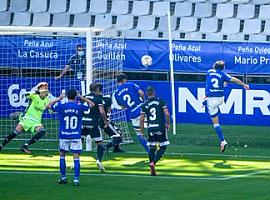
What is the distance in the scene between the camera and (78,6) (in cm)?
3834

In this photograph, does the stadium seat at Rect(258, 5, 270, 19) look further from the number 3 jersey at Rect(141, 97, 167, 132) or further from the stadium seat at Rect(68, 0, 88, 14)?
the number 3 jersey at Rect(141, 97, 167, 132)

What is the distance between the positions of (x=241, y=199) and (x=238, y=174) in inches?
148

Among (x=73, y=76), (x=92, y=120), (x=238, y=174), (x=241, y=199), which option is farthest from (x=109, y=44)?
(x=241, y=199)

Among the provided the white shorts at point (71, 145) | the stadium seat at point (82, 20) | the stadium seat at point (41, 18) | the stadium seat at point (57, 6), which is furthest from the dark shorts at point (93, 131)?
the stadium seat at point (57, 6)

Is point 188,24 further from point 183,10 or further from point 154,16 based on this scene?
point 154,16

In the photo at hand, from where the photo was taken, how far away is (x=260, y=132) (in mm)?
25891

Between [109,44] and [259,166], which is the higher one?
[109,44]

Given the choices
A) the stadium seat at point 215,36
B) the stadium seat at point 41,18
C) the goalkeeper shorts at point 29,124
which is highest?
the stadium seat at point 41,18

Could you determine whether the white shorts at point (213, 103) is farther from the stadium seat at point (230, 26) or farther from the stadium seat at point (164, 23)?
the stadium seat at point (164, 23)

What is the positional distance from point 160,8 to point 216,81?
15.8m

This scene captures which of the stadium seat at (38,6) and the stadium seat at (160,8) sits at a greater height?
the stadium seat at (38,6)

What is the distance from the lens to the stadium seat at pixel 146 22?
3703 centimetres

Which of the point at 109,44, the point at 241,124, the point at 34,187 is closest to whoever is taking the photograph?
the point at 34,187

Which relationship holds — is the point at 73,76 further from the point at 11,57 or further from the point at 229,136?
the point at 229,136
